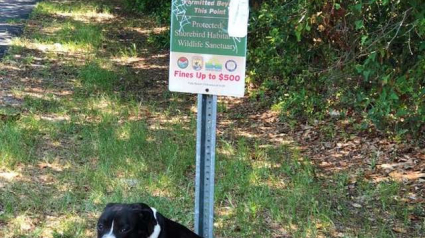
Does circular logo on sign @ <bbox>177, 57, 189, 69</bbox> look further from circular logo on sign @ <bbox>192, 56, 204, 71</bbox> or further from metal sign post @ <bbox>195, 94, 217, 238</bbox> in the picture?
metal sign post @ <bbox>195, 94, 217, 238</bbox>

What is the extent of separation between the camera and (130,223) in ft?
11.0

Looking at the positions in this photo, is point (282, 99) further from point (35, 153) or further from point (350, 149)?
point (35, 153)

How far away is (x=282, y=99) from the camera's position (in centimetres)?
770

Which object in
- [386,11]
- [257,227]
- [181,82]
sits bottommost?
[257,227]

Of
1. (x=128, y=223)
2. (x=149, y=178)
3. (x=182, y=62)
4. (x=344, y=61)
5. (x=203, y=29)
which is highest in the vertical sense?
(x=203, y=29)

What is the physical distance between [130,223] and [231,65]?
41.0 inches

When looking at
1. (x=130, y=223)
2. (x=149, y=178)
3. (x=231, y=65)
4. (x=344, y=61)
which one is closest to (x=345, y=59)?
(x=344, y=61)

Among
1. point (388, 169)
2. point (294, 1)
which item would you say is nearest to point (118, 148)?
point (294, 1)

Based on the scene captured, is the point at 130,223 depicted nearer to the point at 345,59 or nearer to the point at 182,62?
the point at 182,62

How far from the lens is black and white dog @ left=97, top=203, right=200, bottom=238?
11.0ft

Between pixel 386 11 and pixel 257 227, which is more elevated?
pixel 386 11

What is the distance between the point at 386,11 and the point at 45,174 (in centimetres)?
324

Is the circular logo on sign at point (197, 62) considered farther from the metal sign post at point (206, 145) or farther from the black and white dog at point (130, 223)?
the black and white dog at point (130, 223)

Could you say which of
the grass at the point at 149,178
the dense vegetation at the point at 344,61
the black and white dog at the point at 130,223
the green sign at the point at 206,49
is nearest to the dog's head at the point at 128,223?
the black and white dog at the point at 130,223
